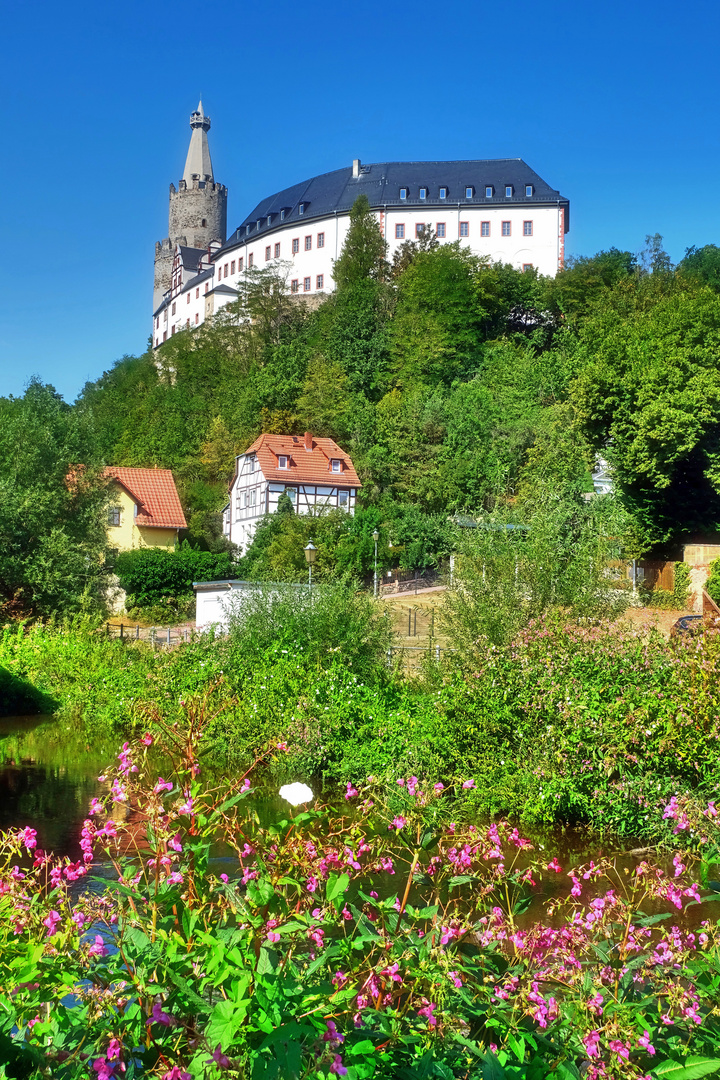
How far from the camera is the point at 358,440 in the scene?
56.8m

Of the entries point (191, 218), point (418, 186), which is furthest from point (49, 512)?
point (191, 218)

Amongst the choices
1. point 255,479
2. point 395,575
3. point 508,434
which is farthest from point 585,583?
point 255,479

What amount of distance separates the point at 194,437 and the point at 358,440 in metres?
15.3

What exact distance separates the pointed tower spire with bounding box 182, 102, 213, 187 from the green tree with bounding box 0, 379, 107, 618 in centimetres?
8361

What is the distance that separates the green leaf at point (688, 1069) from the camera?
250cm

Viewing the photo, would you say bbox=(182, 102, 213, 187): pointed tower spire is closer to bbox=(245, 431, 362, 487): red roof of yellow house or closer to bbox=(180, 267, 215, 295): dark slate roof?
bbox=(180, 267, 215, 295): dark slate roof

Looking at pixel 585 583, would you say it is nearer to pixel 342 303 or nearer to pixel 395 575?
pixel 395 575

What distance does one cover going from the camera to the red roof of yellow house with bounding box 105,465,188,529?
2090 inches

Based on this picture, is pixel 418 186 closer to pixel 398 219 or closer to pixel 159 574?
pixel 398 219

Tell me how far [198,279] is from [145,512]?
48475 millimetres

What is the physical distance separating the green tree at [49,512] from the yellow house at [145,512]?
1676 cm

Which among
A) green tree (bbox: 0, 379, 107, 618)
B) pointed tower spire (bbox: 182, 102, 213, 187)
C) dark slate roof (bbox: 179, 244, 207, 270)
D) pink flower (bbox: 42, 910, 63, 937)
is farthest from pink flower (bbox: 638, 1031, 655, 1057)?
pointed tower spire (bbox: 182, 102, 213, 187)

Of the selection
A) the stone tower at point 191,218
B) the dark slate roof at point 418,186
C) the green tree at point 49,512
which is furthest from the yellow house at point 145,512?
the stone tower at point 191,218

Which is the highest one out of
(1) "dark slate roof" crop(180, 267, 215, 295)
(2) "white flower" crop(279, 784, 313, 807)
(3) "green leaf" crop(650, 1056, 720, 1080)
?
(1) "dark slate roof" crop(180, 267, 215, 295)
